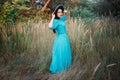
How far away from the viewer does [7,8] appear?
8398mm

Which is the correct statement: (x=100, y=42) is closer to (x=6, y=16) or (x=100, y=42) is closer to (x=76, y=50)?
(x=76, y=50)

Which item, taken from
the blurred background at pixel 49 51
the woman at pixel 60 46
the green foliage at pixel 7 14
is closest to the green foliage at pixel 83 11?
the green foliage at pixel 7 14

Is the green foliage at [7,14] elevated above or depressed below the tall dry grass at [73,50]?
above

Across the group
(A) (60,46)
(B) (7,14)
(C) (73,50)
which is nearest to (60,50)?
(A) (60,46)

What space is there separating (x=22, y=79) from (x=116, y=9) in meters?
7.50

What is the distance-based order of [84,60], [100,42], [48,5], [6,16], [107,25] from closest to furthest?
1. [84,60]
2. [100,42]
3. [107,25]
4. [6,16]
5. [48,5]

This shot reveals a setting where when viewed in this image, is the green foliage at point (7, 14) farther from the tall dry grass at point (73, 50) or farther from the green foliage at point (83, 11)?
the green foliage at point (83, 11)

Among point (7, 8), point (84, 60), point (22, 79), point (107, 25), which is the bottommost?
point (22, 79)

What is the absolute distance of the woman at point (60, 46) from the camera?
5.63m

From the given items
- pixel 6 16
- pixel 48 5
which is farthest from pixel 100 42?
pixel 48 5

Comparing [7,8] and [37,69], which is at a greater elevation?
[7,8]

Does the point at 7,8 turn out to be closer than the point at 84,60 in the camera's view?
No

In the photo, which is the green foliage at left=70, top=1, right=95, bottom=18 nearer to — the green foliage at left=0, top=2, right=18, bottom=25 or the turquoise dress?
the green foliage at left=0, top=2, right=18, bottom=25

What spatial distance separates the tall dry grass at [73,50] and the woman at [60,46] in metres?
0.19
